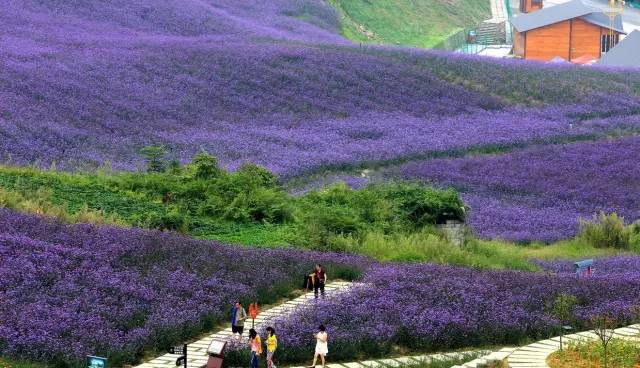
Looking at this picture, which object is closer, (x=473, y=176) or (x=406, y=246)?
(x=406, y=246)

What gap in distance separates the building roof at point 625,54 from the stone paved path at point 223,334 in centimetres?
5897

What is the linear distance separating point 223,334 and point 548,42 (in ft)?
224

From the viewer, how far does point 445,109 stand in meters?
55.9

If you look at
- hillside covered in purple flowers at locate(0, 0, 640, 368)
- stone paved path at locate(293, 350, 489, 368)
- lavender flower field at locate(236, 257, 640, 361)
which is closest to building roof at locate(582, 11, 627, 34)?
hillside covered in purple flowers at locate(0, 0, 640, 368)

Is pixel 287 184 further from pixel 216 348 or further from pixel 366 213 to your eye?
pixel 216 348

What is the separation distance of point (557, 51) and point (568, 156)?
131ft

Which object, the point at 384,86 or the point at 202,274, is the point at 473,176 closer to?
the point at 384,86

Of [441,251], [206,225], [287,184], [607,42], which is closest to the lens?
[441,251]

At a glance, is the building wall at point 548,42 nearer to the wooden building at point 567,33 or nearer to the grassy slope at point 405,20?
the wooden building at point 567,33

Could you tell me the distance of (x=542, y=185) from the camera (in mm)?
43812

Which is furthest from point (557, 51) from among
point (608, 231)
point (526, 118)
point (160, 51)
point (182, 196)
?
point (182, 196)

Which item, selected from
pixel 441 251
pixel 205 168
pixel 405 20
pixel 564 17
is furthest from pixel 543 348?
pixel 405 20

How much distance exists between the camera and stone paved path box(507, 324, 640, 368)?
18375 mm

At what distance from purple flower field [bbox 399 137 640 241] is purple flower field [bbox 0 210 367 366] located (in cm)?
1208
